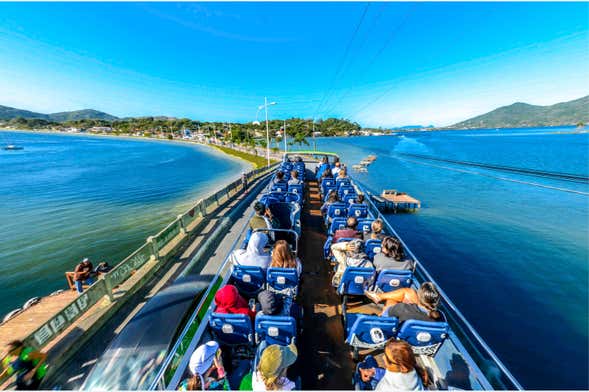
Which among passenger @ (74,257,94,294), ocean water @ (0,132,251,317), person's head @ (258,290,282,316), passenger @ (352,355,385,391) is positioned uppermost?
person's head @ (258,290,282,316)

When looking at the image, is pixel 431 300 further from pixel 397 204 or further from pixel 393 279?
pixel 397 204

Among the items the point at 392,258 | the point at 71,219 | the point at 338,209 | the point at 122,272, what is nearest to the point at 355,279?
the point at 392,258

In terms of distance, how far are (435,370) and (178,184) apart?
33.7 metres

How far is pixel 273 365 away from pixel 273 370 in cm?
4

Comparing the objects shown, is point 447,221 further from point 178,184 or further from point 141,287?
point 178,184

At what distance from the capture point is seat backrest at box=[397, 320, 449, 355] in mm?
2545

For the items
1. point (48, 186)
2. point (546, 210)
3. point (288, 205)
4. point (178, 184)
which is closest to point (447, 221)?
point (546, 210)

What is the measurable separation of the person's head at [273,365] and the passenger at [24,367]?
143 inches

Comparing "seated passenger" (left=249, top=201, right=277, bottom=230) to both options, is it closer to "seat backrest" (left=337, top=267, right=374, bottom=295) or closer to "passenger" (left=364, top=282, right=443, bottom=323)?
"seat backrest" (left=337, top=267, right=374, bottom=295)

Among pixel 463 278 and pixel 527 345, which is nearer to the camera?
pixel 527 345

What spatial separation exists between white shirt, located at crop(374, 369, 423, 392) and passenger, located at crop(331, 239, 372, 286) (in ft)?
6.05

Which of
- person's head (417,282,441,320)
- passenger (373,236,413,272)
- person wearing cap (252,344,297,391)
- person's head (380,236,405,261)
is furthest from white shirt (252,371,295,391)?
person's head (380,236,405,261)

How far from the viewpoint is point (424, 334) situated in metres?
2.60

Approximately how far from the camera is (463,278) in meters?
11.3
